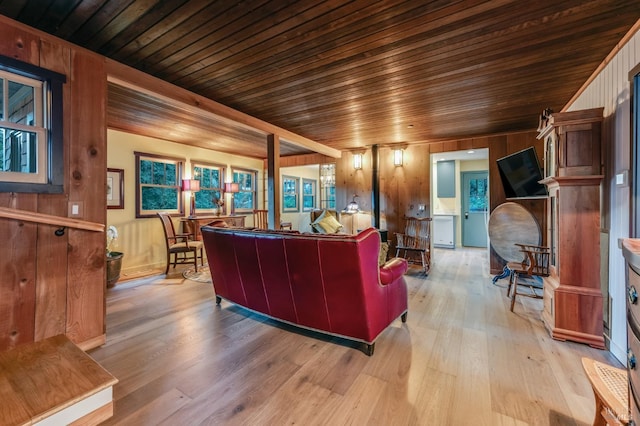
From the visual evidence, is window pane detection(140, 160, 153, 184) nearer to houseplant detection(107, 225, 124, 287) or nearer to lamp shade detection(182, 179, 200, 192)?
lamp shade detection(182, 179, 200, 192)

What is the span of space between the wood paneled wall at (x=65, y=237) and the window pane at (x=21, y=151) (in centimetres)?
18

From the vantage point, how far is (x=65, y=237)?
2125mm

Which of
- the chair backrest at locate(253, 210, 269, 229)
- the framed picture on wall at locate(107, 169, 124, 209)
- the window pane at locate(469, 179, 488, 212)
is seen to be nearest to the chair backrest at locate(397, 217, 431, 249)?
the window pane at locate(469, 179, 488, 212)

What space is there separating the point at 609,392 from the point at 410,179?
4.56 meters

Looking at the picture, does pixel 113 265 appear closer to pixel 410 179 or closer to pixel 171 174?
pixel 171 174

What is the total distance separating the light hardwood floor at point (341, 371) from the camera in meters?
1.56

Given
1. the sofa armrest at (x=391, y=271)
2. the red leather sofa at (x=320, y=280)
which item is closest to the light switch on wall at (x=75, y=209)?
the red leather sofa at (x=320, y=280)

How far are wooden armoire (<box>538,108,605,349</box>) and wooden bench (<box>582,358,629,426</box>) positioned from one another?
4.19ft

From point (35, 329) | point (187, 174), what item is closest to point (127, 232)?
point (187, 174)

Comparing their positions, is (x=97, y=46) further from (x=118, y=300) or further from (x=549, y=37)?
(x=549, y=37)

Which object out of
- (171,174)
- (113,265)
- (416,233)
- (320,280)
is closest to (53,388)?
(320,280)

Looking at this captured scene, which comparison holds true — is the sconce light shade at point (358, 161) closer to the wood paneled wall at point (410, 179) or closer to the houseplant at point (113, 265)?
the wood paneled wall at point (410, 179)

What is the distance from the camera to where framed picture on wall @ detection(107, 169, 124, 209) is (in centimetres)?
458

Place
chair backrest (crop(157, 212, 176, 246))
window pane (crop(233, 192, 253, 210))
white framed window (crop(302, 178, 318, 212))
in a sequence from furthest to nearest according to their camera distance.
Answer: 1. white framed window (crop(302, 178, 318, 212))
2. window pane (crop(233, 192, 253, 210))
3. chair backrest (crop(157, 212, 176, 246))
